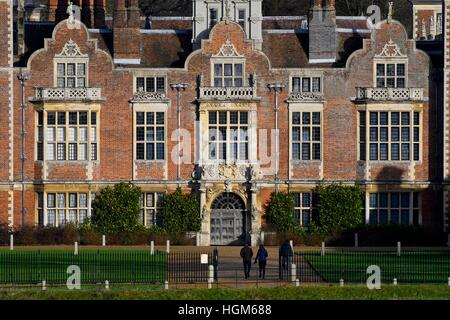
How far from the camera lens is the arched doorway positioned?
253 feet

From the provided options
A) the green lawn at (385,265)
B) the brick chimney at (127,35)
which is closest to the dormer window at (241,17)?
the brick chimney at (127,35)

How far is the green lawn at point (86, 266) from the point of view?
58.4 m

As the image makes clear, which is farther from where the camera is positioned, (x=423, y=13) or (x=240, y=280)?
(x=423, y=13)

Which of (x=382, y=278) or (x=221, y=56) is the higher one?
(x=221, y=56)

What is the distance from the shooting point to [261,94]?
77125mm

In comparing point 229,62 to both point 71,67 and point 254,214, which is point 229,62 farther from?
point 71,67

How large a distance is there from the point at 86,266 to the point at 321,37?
19547 millimetres

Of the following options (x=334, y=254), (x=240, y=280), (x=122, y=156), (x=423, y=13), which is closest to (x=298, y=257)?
(x=334, y=254)

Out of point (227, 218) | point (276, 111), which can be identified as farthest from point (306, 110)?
point (227, 218)

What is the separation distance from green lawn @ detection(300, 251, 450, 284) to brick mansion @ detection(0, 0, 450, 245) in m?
7.02

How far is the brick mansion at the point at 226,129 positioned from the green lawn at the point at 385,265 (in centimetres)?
702

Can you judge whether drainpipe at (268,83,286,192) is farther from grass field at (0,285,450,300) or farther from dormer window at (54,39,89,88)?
grass field at (0,285,450,300)
